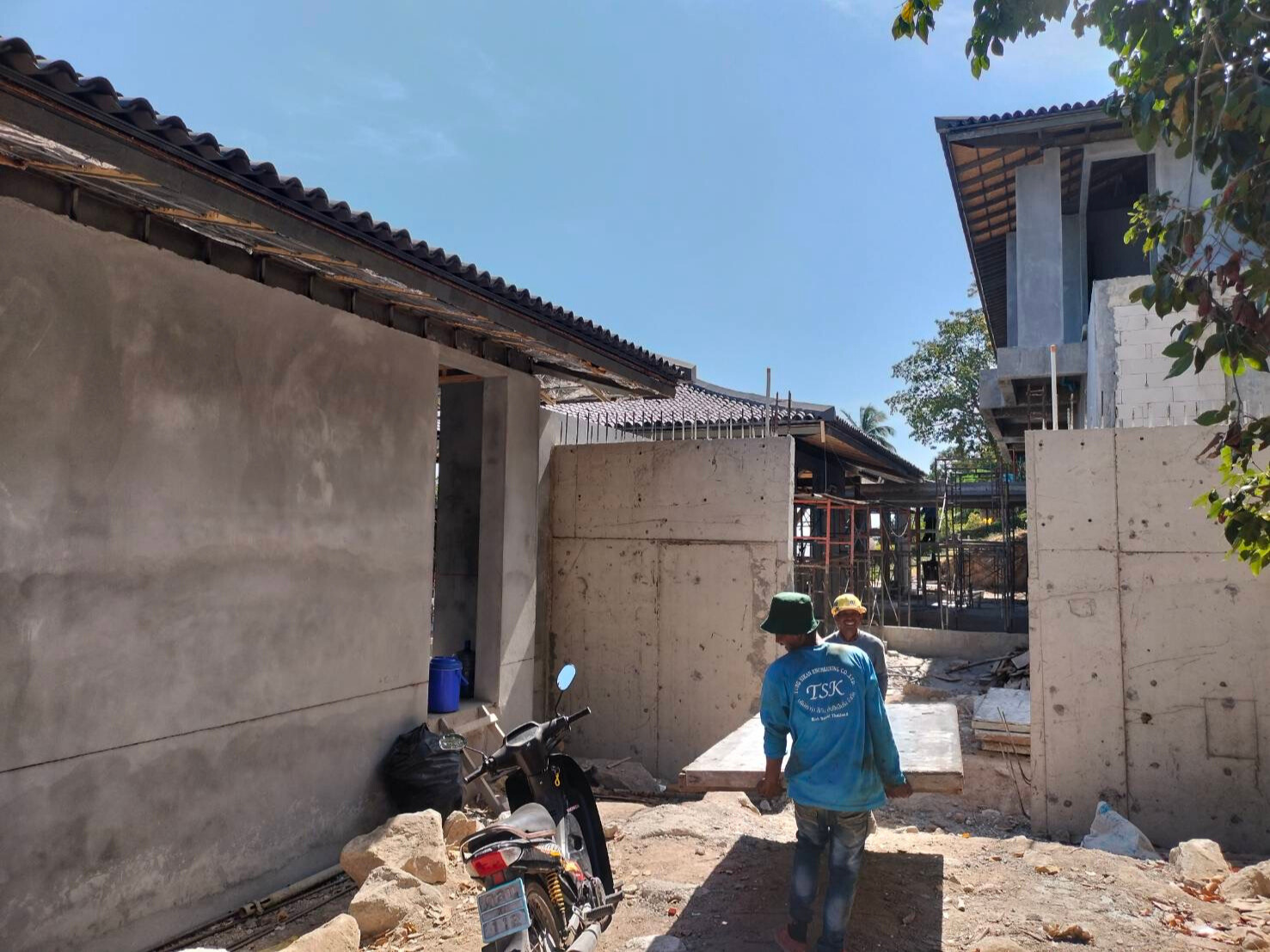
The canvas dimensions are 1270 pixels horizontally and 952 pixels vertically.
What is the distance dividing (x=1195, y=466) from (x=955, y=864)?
3266 millimetres

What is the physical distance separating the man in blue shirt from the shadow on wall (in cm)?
37

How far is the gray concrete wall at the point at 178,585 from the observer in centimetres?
404

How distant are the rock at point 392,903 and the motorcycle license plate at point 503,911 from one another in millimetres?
1582

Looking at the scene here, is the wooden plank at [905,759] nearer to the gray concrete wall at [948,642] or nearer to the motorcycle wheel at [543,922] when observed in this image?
the motorcycle wheel at [543,922]

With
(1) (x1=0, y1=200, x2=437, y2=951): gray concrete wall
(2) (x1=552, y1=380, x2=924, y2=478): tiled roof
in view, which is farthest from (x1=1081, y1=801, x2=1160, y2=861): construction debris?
(2) (x1=552, y1=380, x2=924, y2=478): tiled roof

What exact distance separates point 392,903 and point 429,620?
240 centimetres

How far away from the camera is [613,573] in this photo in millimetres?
9070

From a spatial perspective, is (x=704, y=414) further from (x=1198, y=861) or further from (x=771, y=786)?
(x=771, y=786)

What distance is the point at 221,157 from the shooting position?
3807 mm

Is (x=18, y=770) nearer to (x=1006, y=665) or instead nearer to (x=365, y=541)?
(x=365, y=541)

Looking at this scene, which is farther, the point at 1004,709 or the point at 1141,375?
the point at 1141,375

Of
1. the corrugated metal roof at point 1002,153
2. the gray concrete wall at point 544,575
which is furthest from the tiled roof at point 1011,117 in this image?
the gray concrete wall at point 544,575

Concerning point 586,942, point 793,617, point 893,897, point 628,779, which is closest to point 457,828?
point 586,942

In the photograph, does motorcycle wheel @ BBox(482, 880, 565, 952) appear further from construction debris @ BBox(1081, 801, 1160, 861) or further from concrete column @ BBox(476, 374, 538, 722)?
concrete column @ BBox(476, 374, 538, 722)
